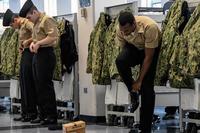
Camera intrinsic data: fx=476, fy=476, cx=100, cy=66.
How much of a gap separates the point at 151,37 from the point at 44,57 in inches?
70.1

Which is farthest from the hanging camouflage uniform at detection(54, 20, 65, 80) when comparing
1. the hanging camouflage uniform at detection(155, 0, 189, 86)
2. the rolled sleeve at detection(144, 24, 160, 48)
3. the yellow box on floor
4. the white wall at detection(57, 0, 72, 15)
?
the white wall at detection(57, 0, 72, 15)

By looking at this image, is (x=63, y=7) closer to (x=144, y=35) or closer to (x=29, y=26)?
(x=29, y=26)

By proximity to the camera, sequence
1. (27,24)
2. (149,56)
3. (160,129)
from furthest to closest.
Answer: (27,24) → (160,129) → (149,56)

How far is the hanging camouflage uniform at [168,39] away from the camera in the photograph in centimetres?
455

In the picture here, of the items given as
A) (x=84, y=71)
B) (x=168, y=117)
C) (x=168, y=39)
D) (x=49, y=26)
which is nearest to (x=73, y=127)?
(x=168, y=39)

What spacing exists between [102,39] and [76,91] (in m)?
1.03

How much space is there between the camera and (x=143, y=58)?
4.22m

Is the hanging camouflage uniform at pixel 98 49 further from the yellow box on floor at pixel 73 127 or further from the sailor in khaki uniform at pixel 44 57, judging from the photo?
the yellow box on floor at pixel 73 127

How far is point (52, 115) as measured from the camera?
18.5 ft

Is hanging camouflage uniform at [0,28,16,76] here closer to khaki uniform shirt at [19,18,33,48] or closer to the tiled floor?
khaki uniform shirt at [19,18,33,48]

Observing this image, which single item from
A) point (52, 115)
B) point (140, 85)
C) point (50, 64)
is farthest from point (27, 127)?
point (140, 85)

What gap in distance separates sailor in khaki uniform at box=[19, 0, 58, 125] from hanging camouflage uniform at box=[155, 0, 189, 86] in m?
1.41

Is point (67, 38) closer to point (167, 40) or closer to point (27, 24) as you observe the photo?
point (27, 24)

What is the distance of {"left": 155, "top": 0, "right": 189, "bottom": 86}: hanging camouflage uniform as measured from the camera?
455cm
